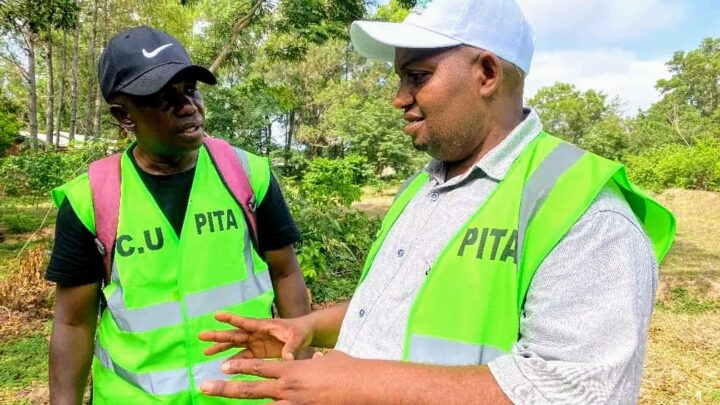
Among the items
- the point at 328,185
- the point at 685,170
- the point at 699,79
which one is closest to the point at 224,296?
the point at 328,185

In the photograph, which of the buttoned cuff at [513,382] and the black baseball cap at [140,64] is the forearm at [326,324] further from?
the black baseball cap at [140,64]

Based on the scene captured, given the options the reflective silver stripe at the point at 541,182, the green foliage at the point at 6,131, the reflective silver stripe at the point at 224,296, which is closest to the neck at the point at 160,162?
the reflective silver stripe at the point at 224,296

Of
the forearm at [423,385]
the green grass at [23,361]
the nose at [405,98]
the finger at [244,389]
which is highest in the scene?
the nose at [405,98]

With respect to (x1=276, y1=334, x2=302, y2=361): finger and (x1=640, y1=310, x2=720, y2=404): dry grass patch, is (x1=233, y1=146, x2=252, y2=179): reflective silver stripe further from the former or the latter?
(x1=640, y1=310, x2=720, y2=404): dry grass patch

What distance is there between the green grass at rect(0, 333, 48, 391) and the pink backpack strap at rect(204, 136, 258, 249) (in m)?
3.58

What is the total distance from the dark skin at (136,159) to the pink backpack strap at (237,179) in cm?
10

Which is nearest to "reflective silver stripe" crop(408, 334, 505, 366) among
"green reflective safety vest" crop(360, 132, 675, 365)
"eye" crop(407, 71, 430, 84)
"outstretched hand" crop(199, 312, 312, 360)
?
"green reflective safety vest" crop(360, 132, 675, 365)

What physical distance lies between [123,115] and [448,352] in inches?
58.8

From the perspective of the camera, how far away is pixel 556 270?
922mm

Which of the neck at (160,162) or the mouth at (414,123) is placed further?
the neck at (160,162)

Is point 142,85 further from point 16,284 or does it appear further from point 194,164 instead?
point 16,284

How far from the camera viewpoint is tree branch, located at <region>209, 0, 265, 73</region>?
8461 mm

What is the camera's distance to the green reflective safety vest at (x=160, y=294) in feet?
5.27

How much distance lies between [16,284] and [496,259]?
21.5 ft
